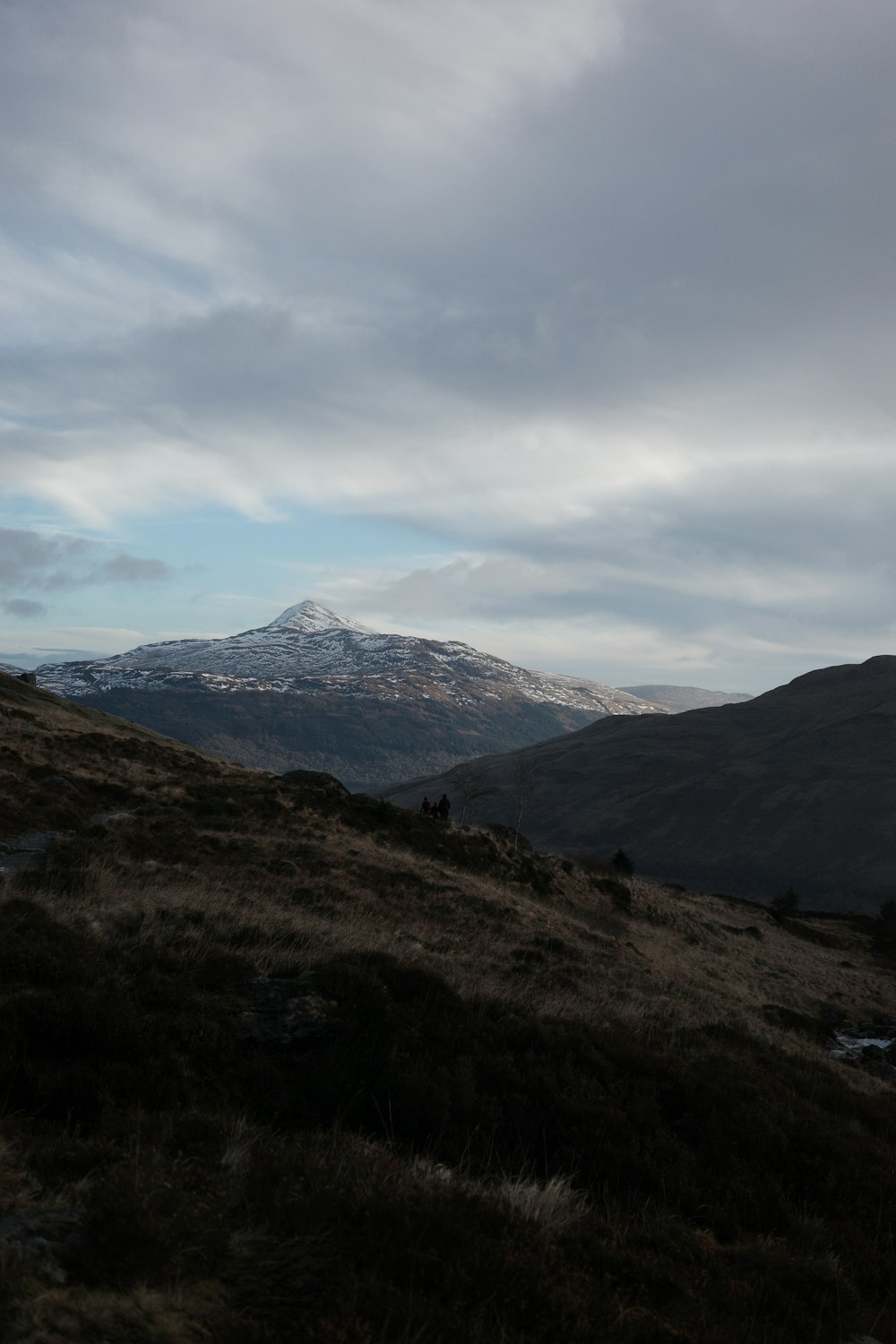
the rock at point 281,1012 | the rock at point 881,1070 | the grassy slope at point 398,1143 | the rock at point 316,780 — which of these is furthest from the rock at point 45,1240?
the rock at point 316,780

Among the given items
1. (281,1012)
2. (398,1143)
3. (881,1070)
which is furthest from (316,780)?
(398,1143)

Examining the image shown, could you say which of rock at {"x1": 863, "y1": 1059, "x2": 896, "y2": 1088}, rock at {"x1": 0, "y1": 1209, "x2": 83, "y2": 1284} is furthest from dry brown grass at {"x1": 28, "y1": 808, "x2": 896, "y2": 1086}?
rock at {"x1": 0, "y1": 1209, "x2": 83, "y2": 1284}

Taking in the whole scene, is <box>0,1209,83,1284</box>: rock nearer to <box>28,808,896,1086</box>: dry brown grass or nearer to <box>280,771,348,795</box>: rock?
<box>28,808,896,1086</box>: dry brown grass

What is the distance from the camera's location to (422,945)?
14594 millimetres

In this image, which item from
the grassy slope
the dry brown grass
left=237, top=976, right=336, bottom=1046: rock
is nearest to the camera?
the grassy slope

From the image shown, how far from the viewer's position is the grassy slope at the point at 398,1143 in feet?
14.6

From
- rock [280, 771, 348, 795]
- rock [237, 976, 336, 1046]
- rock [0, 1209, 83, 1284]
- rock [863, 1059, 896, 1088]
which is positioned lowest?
rock [863, 1059, 896, 1088]

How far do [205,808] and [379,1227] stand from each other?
23.8 meters

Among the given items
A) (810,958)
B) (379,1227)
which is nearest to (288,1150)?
(379,1227)

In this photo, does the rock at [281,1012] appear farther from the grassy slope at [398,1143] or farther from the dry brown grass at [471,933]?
the dry brown grass at [471,933]

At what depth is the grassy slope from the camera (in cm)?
445

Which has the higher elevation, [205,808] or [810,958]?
[205,808]

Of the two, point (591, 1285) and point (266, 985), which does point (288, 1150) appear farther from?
point (266, 985)

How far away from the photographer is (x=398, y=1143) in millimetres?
7129
